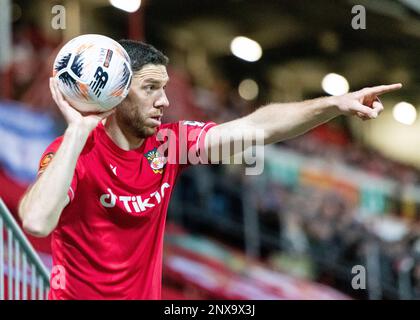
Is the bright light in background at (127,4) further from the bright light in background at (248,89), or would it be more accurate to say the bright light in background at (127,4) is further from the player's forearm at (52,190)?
the player's forearm at (52,190)

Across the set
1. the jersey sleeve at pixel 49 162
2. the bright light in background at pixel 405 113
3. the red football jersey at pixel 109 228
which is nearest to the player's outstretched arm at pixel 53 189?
the jersey sleeve at pixel 49 162

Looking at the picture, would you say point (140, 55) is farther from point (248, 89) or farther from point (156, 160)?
point (248, 89)

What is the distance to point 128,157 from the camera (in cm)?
457

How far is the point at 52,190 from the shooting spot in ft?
12.8

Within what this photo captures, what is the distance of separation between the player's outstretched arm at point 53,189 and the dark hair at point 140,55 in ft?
2.28

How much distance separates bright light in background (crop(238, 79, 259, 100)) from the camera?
48.6 feet

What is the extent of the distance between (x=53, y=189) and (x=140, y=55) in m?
1.03

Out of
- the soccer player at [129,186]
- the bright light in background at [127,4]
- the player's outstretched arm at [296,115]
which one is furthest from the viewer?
the bright light in background at [127,4]

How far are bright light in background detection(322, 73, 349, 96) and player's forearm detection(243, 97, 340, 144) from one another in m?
11.2

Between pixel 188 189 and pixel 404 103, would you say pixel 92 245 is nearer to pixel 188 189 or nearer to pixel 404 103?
pixel 188 189

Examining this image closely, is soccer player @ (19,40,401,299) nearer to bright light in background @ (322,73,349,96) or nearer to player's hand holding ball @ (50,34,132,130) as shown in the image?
player's hand holding ball @ (50,34,132,130)

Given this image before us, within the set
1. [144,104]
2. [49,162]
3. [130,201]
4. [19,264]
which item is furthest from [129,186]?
[19,264]

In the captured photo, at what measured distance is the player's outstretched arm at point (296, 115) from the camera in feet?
13.5

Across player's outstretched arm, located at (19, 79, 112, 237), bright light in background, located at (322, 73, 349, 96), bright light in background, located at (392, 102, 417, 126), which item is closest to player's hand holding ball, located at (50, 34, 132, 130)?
player's outstretched arm, located at (19, 79, 112, 237)
